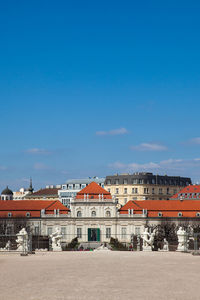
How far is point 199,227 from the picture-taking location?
99750mm

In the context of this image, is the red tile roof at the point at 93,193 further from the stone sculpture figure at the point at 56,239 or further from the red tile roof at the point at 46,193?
the red tile roof at the point at 46,193

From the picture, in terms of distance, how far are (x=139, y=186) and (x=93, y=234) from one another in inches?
1825

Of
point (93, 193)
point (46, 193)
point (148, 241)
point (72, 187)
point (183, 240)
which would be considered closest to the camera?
point (183, 240)

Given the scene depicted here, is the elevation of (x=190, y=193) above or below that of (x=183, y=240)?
above

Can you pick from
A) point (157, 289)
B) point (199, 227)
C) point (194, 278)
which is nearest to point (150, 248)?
point (194, 278)

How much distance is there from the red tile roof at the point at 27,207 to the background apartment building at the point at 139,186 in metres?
42.8

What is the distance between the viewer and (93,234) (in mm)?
112188

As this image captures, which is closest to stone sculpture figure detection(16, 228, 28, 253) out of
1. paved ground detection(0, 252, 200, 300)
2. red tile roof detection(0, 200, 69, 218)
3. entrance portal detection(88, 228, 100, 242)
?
paved ground detection(0, 252, 200, 300)

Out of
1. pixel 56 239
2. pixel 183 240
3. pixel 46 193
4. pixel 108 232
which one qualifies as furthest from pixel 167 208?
pixel 46 193

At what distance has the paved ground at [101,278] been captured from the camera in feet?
79.9

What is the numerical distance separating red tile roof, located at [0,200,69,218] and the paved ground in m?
71.5

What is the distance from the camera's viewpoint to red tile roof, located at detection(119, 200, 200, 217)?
366ft

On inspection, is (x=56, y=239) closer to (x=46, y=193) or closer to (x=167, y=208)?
(x=167, y=208)

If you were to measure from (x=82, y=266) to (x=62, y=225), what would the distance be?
77296 mm
